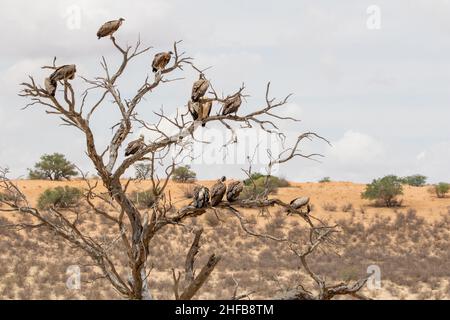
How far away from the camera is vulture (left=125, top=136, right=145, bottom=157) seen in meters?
7.91

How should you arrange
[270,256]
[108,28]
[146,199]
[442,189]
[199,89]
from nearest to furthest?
→ [199,89]
[108,28]
[146,199]
[270,256]
[442,189]

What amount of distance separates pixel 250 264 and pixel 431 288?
20.5 ft

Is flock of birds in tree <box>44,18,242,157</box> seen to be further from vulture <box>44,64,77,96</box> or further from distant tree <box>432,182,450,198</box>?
distant tree <box>432,182,450,198</box>

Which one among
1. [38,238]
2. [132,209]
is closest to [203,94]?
[132,209]

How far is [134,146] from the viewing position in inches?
311

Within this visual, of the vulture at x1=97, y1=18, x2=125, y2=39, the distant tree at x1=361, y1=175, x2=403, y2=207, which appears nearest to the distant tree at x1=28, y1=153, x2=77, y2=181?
the distant tree at x1=361, y1=175, x2=403, y2=207

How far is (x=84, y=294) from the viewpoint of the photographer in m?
20.3

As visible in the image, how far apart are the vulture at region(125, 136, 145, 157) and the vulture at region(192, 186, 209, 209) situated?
916 millimetres

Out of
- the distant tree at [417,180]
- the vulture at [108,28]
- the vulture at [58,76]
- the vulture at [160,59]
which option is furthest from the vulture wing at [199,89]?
the distant tree at [417,180]

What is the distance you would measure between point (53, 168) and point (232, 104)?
39383 millimetres

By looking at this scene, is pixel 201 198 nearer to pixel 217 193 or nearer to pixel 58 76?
pixel 217 193

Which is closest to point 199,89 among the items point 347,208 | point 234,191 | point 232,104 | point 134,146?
point 232,104

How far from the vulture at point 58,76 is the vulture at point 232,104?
168 cm
